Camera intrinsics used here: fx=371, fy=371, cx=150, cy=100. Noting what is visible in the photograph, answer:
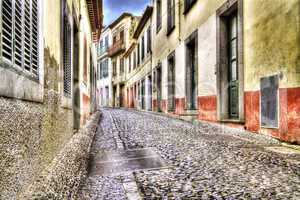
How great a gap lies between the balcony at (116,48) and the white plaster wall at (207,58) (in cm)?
2661

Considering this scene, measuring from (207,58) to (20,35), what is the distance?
25.4ft

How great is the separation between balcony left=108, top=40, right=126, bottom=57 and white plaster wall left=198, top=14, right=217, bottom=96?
26.6 metres

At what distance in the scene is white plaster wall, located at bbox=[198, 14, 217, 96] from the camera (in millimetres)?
9328

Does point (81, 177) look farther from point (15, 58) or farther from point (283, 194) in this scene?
point (283, 194)

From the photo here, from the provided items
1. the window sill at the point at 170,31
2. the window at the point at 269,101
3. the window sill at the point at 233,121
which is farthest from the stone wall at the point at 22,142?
→ the window sill at the point at 170,31

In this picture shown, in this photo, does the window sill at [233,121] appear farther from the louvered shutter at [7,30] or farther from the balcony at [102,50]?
the balcony at [102,50]

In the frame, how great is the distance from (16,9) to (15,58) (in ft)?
1.10

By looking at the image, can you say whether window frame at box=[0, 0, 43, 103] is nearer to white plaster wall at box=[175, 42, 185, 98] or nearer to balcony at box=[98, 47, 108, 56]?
white plaster wall at box=[175, 42, 185, 98]

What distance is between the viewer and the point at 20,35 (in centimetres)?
258

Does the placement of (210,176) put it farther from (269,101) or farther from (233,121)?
(233,121)

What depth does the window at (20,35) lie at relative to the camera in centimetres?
215

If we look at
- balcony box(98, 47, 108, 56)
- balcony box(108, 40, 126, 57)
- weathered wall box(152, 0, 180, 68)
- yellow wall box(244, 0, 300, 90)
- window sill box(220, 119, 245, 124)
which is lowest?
window sill box(220, 119, 245, 124)

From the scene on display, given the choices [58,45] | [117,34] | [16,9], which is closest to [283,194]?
[16,9]

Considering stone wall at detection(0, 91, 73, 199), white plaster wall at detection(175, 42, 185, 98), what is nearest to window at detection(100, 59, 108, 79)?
white plaster wall at detection(175, 42, 185, 98)
